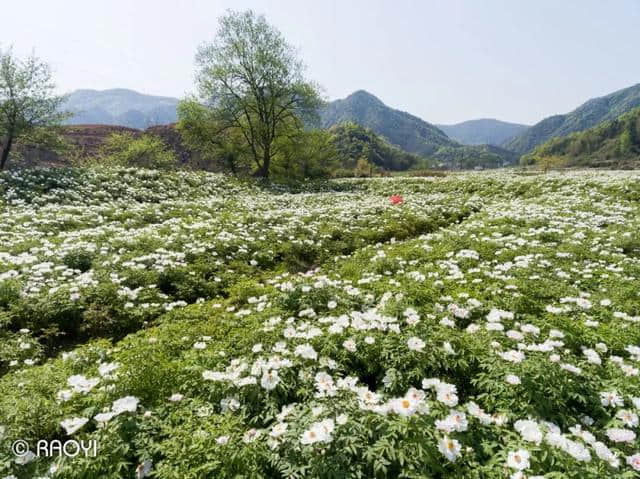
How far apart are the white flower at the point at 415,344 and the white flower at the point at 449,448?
1.39m

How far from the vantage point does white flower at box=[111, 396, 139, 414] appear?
3.55 m

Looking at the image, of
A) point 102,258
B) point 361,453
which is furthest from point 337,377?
point 102,258

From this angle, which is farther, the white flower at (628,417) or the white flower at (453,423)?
the white flower at (628,417)

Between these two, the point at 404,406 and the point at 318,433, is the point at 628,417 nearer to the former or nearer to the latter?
the point at 404,406

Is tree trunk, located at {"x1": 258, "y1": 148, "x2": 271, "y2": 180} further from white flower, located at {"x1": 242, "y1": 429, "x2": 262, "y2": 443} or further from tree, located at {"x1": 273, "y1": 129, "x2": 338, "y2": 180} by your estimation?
white flower, located at {"x1": 242, "y1": 429, "x2": 262, "y2": 443}

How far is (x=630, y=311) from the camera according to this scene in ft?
20.2

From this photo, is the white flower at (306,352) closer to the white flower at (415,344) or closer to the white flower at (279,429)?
the white flower at (279,429)

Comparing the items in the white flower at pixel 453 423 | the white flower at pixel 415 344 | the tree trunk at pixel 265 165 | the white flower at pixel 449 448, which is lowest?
the white flower at pixel 449 448

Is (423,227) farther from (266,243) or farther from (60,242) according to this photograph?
(60,242)

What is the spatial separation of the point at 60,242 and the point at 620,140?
188 metres

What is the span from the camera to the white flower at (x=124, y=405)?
140 inches

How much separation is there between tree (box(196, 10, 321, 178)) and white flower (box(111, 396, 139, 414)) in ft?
112

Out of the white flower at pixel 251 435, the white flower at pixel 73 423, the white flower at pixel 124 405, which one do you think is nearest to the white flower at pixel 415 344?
the white flower at pixel 251 435

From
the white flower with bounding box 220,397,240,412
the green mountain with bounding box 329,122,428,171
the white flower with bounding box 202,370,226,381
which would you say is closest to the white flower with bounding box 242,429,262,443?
the white flower with bounding box 220,397,240,412
